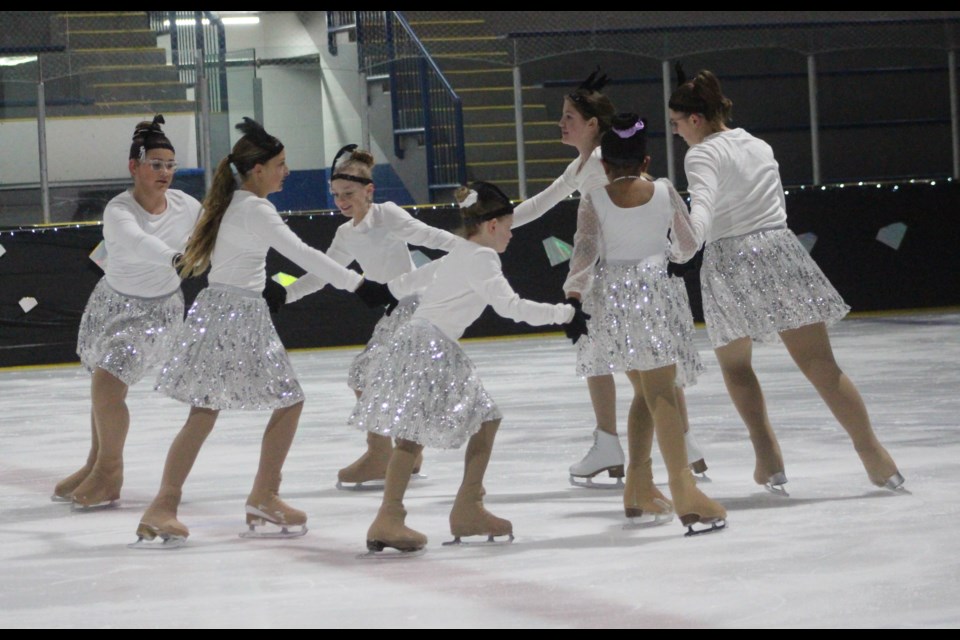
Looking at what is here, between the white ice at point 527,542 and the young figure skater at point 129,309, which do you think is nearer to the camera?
the white ice at point 527,542

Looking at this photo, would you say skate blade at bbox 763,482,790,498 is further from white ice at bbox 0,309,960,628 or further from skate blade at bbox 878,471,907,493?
skate blade at bbox 878,471,907,493

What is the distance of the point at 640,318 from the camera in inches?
160

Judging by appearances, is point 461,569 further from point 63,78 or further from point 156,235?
point 63,78

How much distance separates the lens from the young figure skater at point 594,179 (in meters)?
4.87

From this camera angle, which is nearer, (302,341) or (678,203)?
(678,203)

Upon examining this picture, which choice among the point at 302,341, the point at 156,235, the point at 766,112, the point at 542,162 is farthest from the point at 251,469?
the point at 766,112

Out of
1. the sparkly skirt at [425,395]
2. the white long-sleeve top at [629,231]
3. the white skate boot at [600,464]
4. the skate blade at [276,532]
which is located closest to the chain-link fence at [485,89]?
the white skate boot at [600,464]

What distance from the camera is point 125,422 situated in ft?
16.2

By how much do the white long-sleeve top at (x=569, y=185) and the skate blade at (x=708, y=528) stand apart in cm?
125

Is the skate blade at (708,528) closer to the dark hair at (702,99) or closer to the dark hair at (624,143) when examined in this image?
the dark hair at (624,143)

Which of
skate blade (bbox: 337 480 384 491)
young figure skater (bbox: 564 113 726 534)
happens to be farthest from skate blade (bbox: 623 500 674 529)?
skate blade (bbox: 337 480 384 491)

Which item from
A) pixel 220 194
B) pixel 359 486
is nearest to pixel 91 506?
pixel 359 486

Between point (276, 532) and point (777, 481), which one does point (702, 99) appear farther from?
point (276, 532)

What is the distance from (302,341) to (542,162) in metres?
2.25
